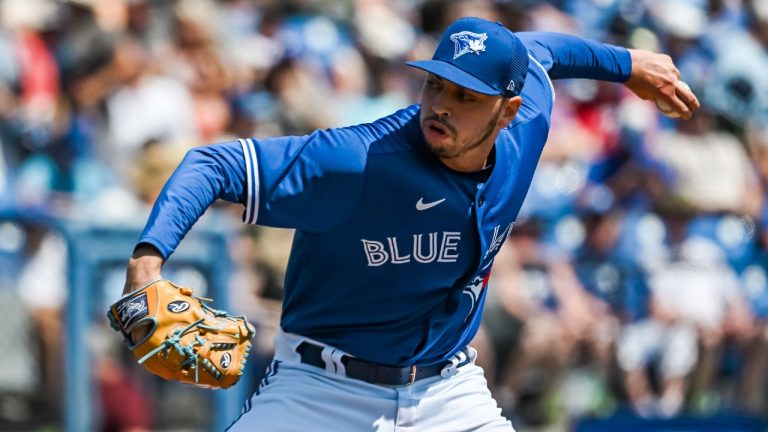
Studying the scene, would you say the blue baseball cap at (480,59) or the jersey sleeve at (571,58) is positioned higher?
the blue baseball cap at (480,59)

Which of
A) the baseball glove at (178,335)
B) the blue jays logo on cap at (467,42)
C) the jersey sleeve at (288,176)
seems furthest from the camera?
the blue jays logo on cap at (467,42)

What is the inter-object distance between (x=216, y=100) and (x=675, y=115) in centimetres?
371

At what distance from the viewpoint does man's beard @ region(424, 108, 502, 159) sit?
3949mm

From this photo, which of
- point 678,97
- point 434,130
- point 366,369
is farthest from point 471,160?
point 678,97

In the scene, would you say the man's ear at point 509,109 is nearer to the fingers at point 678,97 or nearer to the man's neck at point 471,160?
the man's neck at point 471,160

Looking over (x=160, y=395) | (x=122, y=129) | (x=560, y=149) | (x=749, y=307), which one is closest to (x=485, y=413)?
(x=160, y=395)

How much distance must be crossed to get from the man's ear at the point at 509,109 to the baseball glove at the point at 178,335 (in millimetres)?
1212

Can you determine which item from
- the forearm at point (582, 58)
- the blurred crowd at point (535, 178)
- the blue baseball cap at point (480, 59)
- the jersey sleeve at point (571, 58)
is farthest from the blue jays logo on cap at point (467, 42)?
the blurred crowd at point (535, 178)

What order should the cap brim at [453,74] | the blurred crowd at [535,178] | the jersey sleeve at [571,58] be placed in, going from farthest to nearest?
1. the blurred crowd at [535,178]
2. the jersey sleeve at [571,58]
3. the cap brim at [453,74]

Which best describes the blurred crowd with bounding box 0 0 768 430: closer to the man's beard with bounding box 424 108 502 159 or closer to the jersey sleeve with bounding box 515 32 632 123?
the jersey sleeve with bounding box 515 32 632 123

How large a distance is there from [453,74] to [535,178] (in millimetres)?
5072

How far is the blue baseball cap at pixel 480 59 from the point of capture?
3.90m

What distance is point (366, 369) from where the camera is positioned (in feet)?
13.6

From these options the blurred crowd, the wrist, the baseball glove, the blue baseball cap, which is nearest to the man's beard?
the blue baseball cap
